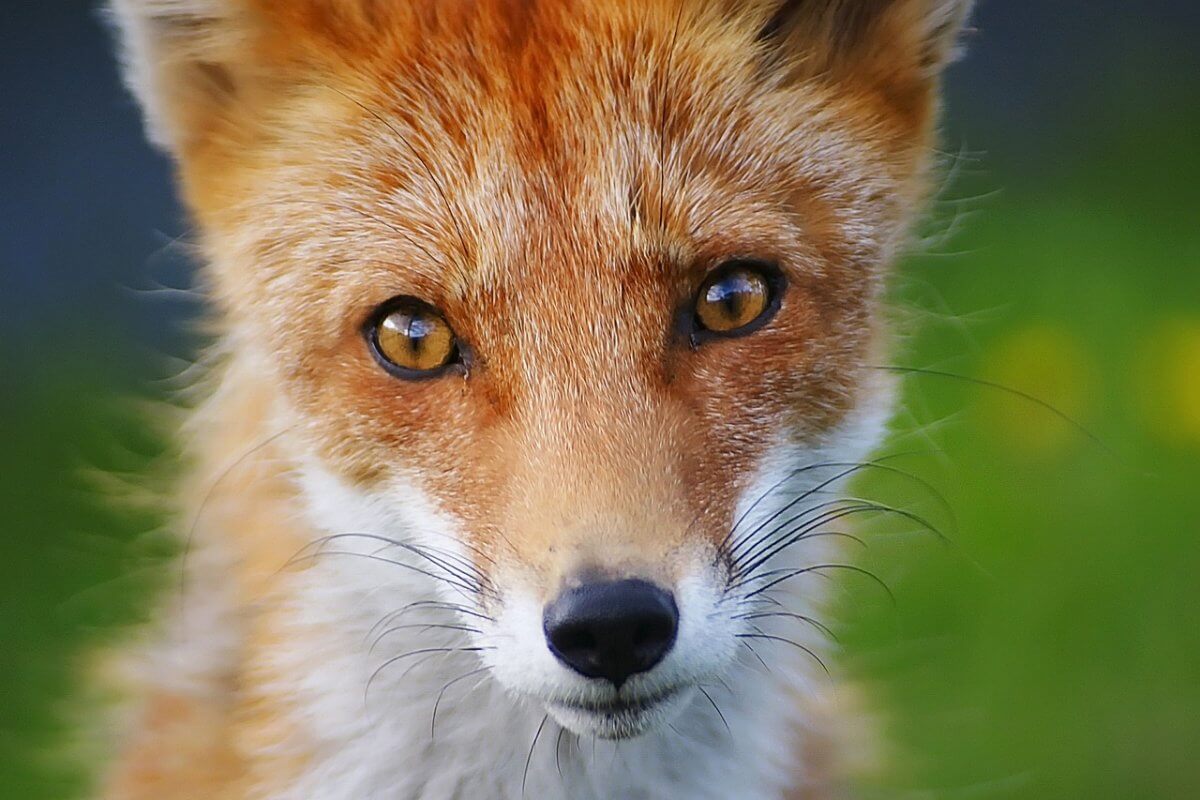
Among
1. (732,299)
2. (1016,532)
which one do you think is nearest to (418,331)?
(732,299)

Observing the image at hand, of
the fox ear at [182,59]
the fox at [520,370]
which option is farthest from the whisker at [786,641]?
the fox ear at [182,59]

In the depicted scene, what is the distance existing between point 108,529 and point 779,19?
122 inches

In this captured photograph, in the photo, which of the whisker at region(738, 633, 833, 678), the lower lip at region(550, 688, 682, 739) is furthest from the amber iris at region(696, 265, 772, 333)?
the lower lip at region(550, 688, 682, 739)

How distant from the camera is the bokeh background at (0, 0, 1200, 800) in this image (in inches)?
159

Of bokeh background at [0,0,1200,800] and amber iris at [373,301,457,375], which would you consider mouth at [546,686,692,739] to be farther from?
bokeh background at [0,0,1200,800]

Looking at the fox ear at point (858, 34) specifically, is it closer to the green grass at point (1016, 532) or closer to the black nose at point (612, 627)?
the green grass at point (1016, 532)

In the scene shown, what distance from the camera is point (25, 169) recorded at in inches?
206

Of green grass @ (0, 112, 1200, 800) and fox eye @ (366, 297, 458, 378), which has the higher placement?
fox eye @ (366, 297, 458, 378)

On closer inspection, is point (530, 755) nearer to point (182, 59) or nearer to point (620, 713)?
point (620, 713)

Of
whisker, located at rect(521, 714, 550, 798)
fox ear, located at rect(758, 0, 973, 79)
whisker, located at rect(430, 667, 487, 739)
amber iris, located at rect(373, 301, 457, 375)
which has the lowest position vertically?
whisker, located at rect(521, 714, 550, 798)

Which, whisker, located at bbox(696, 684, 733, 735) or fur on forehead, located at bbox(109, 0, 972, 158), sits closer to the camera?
fur on forehead, located at bbox(109, 0, 972, 158)

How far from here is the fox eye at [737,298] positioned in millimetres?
2523

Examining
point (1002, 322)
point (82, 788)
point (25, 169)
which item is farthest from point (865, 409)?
point (25, 169)

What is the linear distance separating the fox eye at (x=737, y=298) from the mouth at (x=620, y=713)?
675 millimetres
